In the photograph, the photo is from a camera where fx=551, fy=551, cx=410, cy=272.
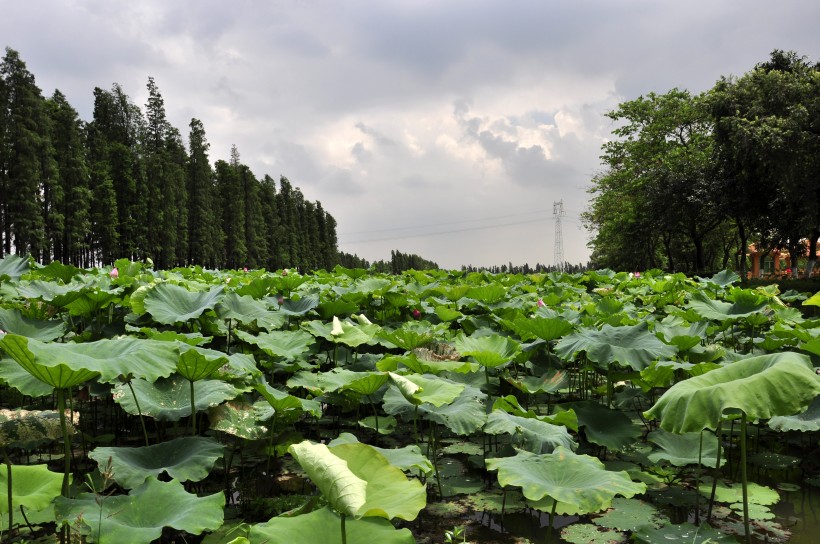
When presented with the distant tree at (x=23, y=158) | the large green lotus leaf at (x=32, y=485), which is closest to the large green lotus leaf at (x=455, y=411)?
the large green lotus leaf at (x=32, y=485)

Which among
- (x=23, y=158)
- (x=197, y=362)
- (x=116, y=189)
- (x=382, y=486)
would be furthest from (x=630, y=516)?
(x=116, y=189)

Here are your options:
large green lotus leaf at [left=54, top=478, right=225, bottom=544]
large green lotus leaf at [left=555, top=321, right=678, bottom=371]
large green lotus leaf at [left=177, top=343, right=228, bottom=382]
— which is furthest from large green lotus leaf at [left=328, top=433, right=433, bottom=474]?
large green lotus leaf at [left=555, top=321, right=678, bottom=371]

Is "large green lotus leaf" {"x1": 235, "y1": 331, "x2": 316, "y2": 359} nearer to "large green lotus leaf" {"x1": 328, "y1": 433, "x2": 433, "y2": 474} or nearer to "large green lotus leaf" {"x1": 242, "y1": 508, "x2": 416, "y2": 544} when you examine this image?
"large green lotus leaf" {"x1": 328, "y1": 433, "x2": 433, "y2": 474}

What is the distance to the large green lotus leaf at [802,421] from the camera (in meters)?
2.79

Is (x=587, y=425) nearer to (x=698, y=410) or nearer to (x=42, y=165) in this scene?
(x=698, y=410)

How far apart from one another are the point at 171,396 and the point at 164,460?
448 mm

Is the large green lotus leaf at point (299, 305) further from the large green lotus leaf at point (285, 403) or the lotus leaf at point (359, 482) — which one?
the lotus leaf at point (359, 482)

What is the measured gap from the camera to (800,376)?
1.75m

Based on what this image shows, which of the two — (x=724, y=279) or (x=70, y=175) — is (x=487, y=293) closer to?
(x=724, y=279)

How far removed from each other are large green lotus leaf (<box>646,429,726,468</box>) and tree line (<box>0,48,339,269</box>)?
23.0m

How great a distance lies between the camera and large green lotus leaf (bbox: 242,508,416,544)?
143 cm

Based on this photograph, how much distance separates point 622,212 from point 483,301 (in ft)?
96.8

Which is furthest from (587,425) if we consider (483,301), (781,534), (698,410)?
(483,301)

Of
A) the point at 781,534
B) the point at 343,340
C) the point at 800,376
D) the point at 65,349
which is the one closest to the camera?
the point at 65,349
